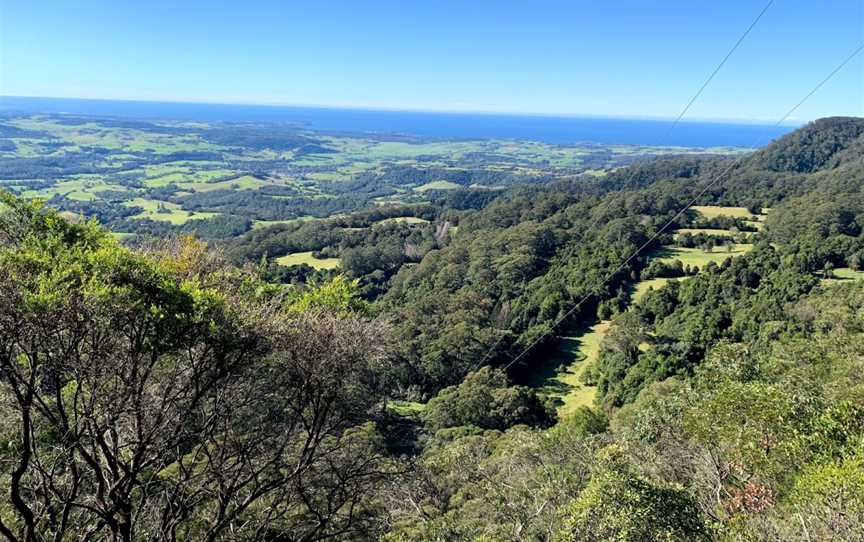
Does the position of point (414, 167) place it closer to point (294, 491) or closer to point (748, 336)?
point (748, 336)

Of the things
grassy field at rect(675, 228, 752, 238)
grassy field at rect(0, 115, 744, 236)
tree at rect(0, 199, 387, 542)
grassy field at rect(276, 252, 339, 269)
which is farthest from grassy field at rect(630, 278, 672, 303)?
grassy field at rect(0, 115, 744, 236)

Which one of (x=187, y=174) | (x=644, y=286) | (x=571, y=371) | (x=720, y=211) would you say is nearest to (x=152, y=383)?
(x=571, y=371)

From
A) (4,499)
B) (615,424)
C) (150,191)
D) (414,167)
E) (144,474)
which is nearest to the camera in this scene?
(4,499)

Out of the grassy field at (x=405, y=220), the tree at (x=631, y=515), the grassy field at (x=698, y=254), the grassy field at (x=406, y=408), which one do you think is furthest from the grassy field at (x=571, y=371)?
the grassy field at (x=405, y=220)

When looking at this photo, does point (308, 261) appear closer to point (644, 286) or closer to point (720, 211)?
point (644, 286)

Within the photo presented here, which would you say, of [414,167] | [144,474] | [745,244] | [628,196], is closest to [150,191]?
[414,167]
